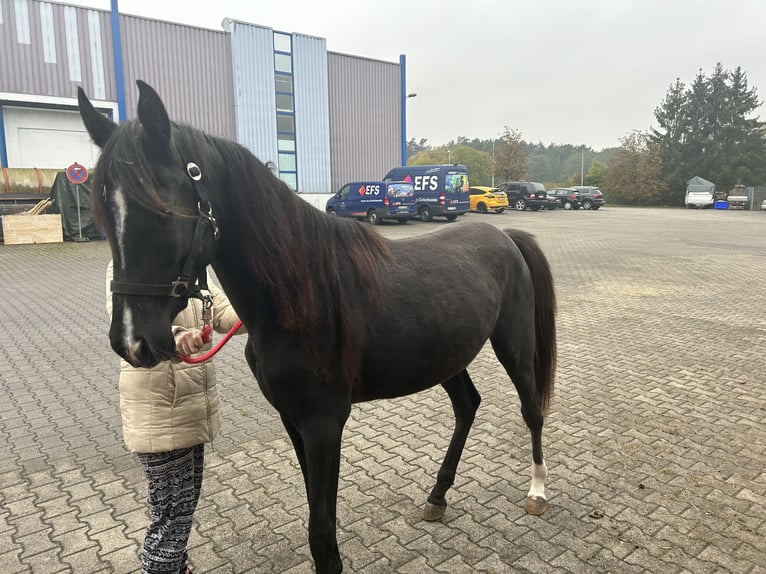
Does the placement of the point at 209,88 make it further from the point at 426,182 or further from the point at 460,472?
the point at 460,472

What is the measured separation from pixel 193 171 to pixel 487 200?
30294mm

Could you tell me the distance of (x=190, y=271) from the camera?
1550mm

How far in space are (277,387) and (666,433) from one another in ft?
11.0

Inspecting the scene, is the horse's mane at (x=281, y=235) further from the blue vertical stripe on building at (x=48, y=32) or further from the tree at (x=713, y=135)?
the tree at (x=713, y=135)

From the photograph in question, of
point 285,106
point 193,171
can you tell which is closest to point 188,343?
point 193,171

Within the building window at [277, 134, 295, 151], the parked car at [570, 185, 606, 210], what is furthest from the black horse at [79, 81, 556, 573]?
the parked car at [570, 185, 606, 210]

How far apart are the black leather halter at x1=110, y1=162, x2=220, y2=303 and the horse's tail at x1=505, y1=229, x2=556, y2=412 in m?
2.17

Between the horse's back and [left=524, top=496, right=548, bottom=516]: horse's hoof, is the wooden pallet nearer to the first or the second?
the horse's back

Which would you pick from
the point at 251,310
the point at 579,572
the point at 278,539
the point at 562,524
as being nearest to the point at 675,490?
the point at 562,524

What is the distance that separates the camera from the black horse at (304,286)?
4.84 feet

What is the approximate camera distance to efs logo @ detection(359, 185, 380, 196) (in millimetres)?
22156

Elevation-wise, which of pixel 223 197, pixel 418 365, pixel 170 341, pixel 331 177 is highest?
pixel 331 177

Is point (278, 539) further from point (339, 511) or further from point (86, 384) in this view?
point (86, 384)

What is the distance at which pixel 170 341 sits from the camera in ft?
5.02
